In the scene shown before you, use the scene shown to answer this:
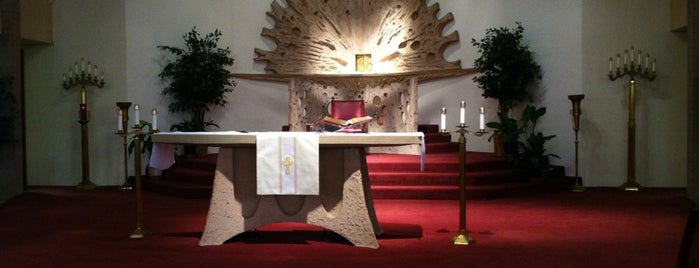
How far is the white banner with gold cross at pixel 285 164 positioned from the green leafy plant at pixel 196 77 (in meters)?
5.00

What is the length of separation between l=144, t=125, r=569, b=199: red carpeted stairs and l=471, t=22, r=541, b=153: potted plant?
44cm

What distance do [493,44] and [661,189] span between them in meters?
2.88

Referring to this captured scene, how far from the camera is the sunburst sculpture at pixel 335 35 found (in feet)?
34.7

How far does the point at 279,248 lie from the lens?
4.80m

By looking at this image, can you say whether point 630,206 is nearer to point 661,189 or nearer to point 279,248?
point 661,189

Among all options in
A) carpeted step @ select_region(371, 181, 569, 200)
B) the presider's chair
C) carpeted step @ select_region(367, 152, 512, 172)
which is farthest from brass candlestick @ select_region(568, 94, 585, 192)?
the presider's chair

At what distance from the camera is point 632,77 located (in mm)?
8781

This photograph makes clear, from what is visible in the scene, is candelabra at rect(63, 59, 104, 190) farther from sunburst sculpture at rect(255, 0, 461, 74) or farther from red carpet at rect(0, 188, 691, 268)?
sunburst sculpture at rect(255, 0, 461, 74)

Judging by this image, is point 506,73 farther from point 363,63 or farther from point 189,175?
point 189,175

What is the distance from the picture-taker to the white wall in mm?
9117

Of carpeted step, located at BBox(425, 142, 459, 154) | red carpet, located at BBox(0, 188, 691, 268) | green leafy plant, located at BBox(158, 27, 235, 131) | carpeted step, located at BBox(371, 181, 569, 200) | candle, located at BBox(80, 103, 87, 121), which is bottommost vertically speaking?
red carpet, located at BBox(0, 188, 691, 268)

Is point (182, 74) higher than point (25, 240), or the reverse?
point (182, 74)

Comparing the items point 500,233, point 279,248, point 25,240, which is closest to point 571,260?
point 500,233

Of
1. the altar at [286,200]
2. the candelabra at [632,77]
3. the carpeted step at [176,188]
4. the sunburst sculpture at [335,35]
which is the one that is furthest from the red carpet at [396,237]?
the sunburst sculpture at [335,35]
